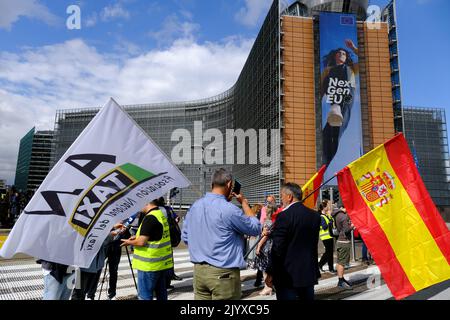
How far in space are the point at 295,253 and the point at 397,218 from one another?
190 cm

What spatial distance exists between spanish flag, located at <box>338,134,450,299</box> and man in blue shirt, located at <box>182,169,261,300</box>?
2.40 metres

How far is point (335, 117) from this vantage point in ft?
109

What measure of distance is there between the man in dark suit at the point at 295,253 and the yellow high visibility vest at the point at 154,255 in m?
1.38

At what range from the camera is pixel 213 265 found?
299cm

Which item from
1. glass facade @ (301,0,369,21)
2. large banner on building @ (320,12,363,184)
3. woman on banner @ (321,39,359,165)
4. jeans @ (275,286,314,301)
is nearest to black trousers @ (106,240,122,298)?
jeans @ (275,286,314,301)

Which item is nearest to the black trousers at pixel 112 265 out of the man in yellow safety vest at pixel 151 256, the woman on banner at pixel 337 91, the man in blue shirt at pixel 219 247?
the man in yellow safety vest at pixel 151 256

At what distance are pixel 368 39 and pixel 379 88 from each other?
19.8 ft

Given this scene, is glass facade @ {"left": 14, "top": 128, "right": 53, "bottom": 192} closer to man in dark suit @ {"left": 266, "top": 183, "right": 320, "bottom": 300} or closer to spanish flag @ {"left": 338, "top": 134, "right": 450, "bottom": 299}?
spanish flag @ {"left": 338, "top": 134, "right": 450, "bottom": 299}

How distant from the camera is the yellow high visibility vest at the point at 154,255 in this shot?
3.94m

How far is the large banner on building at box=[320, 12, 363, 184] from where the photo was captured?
32812mm

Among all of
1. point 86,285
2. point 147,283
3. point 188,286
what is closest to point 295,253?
point 147,283

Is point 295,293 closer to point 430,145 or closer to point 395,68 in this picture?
point 395,68

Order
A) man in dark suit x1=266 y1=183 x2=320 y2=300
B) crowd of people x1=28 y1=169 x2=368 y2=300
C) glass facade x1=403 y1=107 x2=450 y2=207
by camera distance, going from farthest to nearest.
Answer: glass facade x1=403 y1=107 x2=450 y2=207, man in dark suit x1=266 y1=183 x2=320 y2=300, crowd of people x1=28 y1=169 x2=368 y2=300

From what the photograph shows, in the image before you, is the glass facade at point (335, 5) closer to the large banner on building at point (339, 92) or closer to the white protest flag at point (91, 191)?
the large banner on building at point (339, 92)
